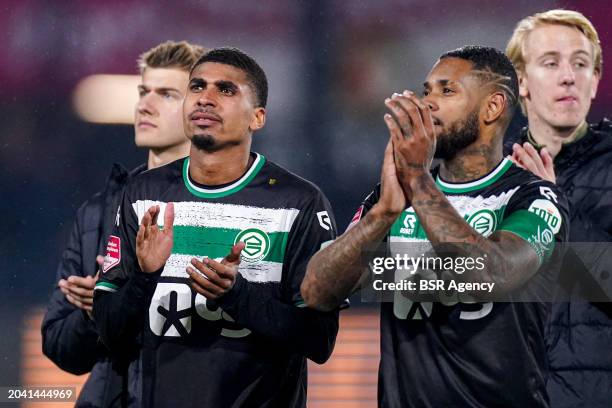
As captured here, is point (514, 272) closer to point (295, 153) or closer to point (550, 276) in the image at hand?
point (550, 276)

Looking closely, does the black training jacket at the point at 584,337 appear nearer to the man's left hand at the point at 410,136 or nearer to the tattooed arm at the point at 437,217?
the tattooed arm at the point at 437,217

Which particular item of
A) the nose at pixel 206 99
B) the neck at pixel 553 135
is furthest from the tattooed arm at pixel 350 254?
the neck at pixel 553 135

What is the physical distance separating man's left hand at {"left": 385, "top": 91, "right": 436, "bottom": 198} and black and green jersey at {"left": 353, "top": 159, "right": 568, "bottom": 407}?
231mm

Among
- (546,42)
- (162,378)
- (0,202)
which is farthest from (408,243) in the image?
(0,202)

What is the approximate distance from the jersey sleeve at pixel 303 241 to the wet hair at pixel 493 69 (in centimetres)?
65

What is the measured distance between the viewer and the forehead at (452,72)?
10.0 feet

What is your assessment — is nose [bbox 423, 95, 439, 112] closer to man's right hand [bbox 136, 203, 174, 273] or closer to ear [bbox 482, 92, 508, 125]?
ear [bbox 482, 92, 508, 125]

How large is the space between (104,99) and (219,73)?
193 centimetres

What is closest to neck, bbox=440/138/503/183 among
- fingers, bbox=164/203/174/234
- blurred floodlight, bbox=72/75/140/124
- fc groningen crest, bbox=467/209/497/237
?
fc groningen crest, bbox=467/209/497/237

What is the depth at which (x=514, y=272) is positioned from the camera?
275 centimetres

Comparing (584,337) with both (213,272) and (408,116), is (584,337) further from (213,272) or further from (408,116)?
(213,272)

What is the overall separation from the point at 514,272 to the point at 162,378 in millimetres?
1147

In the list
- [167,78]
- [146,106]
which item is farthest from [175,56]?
[146,106]

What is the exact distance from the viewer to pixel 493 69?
3.13 m
